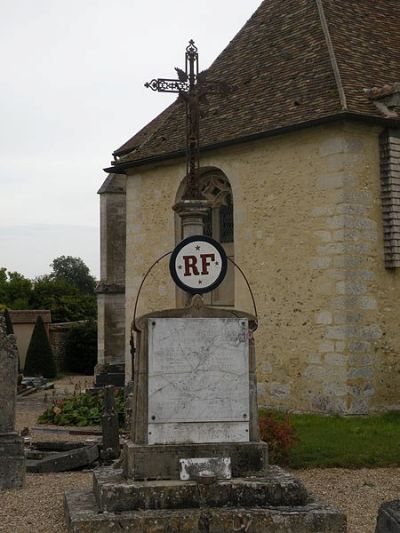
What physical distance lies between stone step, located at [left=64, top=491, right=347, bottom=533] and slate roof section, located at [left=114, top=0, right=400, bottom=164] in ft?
23.7

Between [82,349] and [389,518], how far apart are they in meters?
24.9

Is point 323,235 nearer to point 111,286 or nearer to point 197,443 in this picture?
point 197,443

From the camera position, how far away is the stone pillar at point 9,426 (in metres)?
7.31

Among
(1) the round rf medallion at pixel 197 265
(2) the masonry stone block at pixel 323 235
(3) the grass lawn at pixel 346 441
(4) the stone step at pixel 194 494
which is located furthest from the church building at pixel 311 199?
(4) the stone step at pixel 194 494

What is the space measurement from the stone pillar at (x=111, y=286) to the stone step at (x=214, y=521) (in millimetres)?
12453

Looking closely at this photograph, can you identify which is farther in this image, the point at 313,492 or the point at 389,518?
the point at 313,492

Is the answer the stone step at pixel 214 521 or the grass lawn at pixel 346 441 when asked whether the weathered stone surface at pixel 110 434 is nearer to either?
the grass lawn at pixel 346 441

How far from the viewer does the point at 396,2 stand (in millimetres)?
14758

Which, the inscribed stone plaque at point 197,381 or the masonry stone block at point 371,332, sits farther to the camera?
the masonry stone block at point 371,332

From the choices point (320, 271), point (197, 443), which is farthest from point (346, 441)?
point (197, 443)

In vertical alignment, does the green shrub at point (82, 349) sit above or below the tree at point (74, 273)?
below

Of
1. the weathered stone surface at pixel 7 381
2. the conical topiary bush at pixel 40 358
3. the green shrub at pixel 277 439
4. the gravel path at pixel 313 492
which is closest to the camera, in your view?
the gravel path at pixel 313 492

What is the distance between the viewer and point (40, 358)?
25562 millimetres

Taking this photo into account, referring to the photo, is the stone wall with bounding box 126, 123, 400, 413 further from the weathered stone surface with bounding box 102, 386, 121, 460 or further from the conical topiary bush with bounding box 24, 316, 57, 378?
the conical topiary bush with bounding box 24, 316, 57, 378
